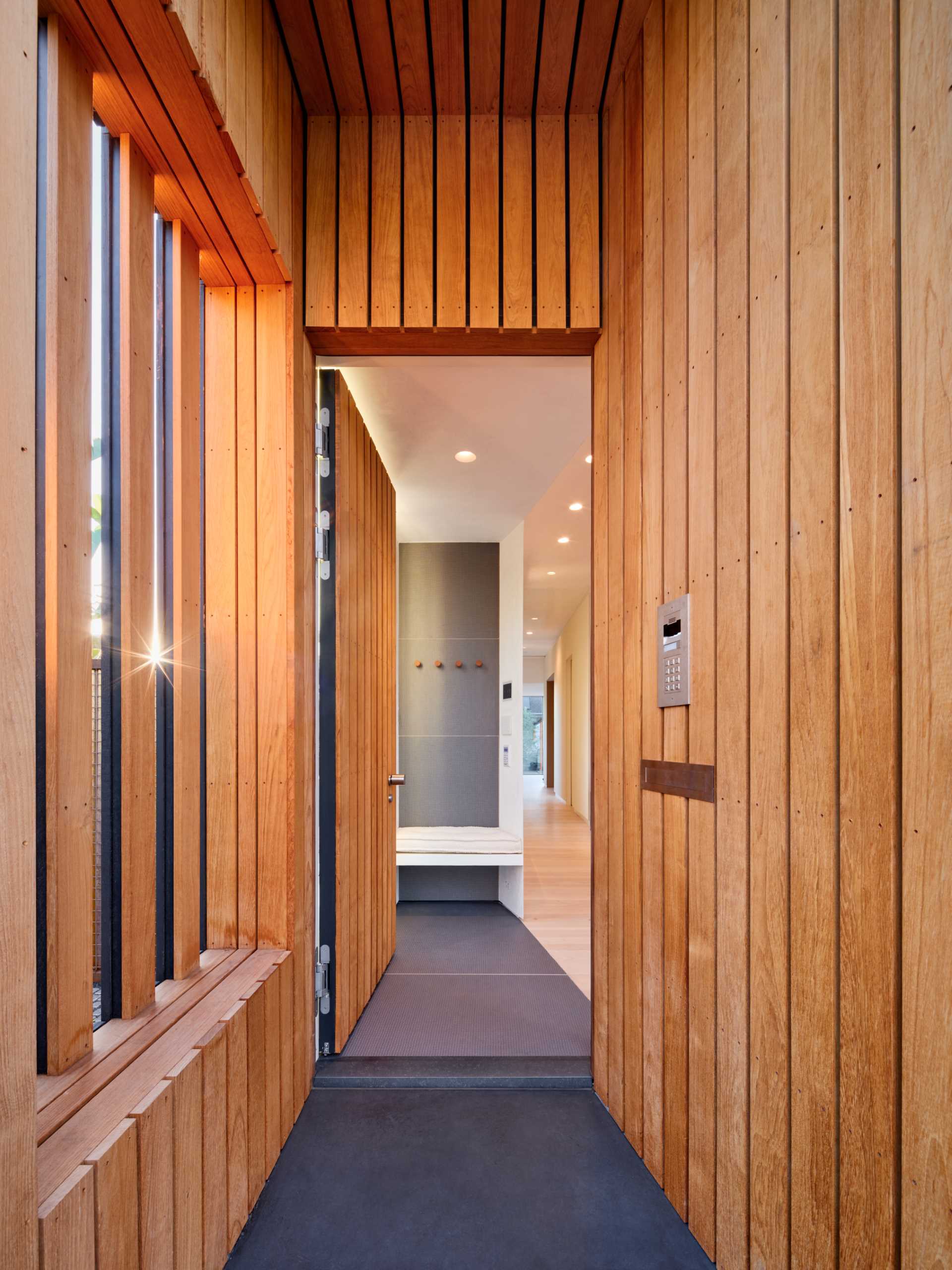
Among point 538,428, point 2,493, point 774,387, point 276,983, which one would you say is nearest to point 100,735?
point 2,493

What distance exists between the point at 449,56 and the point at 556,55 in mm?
305

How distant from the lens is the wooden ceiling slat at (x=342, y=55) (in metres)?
1.91

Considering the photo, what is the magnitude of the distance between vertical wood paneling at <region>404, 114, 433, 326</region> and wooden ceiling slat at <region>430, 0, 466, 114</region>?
0.09m

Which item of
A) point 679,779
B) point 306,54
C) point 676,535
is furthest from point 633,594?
point 306,54

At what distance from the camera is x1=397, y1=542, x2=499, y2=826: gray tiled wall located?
17.0 ft

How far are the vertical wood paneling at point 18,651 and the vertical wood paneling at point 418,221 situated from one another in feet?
4.53

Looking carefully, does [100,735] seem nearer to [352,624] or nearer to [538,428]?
[352,624]

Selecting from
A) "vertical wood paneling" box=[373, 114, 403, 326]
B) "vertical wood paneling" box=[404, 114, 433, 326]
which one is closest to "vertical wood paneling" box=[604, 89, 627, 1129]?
"vertical wood paneling" box=[404, 114, 433, 326]

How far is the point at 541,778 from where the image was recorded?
23.8m

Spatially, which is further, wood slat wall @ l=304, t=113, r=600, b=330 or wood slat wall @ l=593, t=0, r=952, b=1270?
wood slat wall @ l=304, t=113, r=600, b=330

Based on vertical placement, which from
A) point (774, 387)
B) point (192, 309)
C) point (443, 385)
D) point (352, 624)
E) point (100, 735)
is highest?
point (443, 385)

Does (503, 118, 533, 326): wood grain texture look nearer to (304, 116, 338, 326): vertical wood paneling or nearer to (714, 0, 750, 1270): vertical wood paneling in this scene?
(304, 116, 338, 326): vertical wood paneling

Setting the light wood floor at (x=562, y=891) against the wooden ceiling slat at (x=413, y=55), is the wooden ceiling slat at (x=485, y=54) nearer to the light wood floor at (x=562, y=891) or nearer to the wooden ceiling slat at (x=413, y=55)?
the wooden ceiling slat at (x=413, y=55)

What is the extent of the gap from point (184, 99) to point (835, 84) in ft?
3.94
